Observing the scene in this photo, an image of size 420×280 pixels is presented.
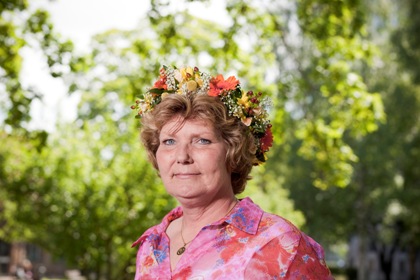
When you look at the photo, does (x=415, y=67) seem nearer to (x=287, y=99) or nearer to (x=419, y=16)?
(x=419, y=16)

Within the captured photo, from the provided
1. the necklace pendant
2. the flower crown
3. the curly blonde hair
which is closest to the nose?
the curly blonde hair

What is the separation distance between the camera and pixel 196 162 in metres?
3.29

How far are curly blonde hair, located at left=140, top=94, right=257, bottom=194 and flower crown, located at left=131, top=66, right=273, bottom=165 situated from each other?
0.03 meters

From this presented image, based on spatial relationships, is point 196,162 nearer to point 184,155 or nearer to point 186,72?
point 184,155

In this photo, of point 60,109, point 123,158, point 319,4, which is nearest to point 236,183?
point 319,4

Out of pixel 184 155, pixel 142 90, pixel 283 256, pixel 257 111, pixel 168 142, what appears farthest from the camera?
pixel 142 90

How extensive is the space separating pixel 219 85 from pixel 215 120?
0.55ft

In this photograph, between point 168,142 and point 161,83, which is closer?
point 168,142

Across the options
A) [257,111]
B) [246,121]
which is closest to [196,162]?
[246,121]

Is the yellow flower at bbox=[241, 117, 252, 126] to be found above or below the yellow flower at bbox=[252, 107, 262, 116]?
below

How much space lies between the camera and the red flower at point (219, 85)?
3.36 meters

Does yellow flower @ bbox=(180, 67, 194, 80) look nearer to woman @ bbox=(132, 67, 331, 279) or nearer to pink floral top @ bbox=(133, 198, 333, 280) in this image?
woman @ bbox=(132, 67, 331, 279)

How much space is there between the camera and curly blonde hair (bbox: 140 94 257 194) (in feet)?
10.9

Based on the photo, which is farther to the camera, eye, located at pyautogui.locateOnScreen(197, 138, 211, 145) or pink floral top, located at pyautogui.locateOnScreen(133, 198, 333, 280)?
eye, located at pyautogui.locateOnScreen(197, 138, 211, 145)
